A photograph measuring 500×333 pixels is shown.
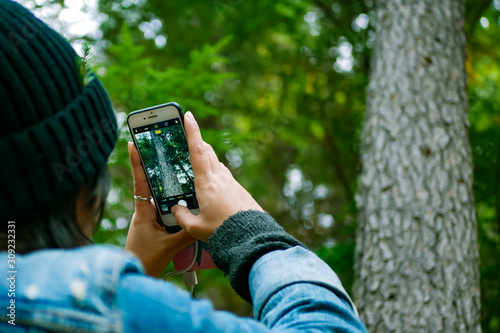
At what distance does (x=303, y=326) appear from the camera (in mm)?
795

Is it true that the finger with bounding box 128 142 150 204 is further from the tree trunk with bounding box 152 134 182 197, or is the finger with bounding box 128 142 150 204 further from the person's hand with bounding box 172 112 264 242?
the person's hand with bounding box 172 112 264 242

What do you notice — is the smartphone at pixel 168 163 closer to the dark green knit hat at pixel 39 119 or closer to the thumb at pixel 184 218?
the thumb at pixel 184 218

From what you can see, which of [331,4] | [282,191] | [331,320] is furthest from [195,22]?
[331,320]

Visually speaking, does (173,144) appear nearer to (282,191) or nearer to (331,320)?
(331,320)

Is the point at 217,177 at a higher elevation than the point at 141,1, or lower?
lower

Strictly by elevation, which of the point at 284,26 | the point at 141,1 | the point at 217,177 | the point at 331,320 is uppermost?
the point at 141,1

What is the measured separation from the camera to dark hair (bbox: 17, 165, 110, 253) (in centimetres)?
83

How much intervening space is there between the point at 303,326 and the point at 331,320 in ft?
0.19

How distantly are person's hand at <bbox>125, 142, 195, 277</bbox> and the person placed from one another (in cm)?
37

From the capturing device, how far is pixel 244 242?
1026 mm

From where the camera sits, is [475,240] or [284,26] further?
[284,26]

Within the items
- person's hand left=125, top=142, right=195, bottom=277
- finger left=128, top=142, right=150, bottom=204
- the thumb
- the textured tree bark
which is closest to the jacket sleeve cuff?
the thumb

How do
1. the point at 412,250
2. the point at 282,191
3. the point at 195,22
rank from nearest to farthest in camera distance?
the point at 412,250
the point at 195,22
the point at 282,191

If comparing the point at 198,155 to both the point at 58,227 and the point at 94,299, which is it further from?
the point at 94,299
